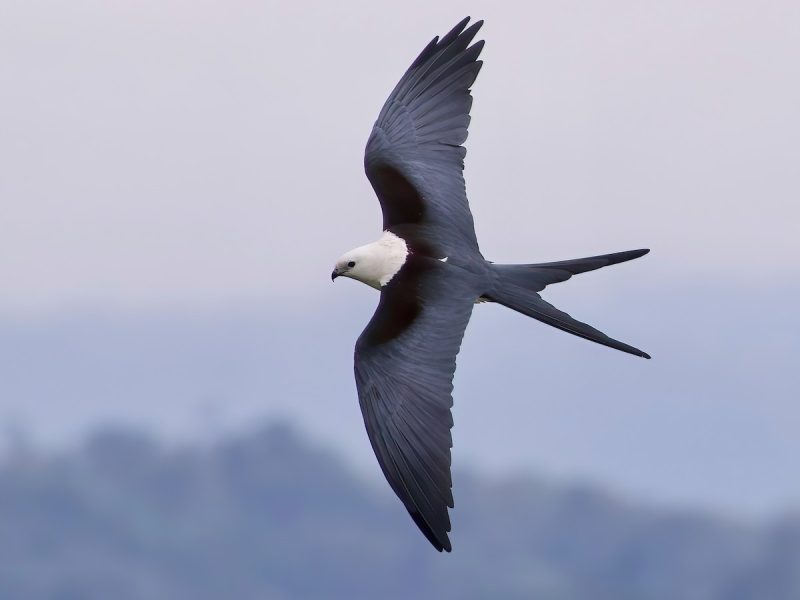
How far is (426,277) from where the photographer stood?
13445mm

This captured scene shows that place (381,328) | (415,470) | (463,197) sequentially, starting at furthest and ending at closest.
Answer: (463,197) < (381,328) < (415,470)

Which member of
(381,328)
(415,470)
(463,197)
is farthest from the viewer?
(463,197)

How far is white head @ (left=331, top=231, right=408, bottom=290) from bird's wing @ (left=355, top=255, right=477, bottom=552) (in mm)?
102

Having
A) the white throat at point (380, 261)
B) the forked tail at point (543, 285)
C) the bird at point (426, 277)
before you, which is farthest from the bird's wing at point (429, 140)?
the forked tail at point (543, 285)

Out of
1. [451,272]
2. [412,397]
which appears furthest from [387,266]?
[412,397]

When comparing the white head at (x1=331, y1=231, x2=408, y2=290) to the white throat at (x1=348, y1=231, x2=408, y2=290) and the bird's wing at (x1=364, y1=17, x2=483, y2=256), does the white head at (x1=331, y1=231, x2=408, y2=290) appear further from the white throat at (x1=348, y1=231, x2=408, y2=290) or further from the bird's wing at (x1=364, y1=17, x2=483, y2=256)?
the bird's wing at (x1=364, y1=17, x2=483, y2=256)

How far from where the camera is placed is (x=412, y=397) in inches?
501

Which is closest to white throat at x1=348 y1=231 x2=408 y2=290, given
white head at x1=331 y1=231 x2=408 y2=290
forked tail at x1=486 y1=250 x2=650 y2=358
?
white head at x1=331 y1=231 x2=408 y2=290

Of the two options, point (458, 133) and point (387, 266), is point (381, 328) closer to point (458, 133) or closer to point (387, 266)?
point (387, 266)

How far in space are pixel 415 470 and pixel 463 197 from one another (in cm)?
296

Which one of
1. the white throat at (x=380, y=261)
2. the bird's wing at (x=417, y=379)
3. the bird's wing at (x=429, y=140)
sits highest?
the bird's wing at (x=429, y=140)

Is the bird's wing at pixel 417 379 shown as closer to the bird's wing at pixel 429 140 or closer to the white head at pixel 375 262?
the white head at pixel 375 262

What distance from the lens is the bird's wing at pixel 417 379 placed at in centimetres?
1223

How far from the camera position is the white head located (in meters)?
13.7
